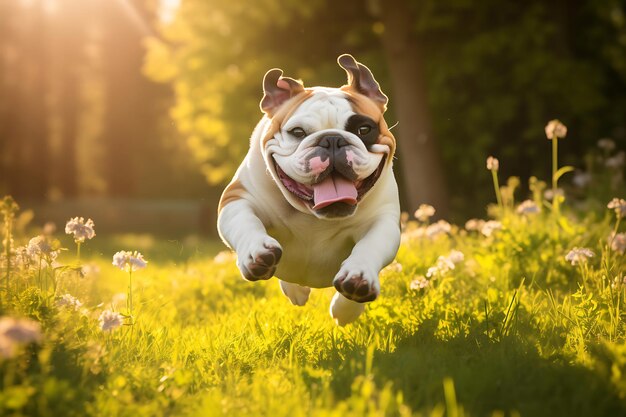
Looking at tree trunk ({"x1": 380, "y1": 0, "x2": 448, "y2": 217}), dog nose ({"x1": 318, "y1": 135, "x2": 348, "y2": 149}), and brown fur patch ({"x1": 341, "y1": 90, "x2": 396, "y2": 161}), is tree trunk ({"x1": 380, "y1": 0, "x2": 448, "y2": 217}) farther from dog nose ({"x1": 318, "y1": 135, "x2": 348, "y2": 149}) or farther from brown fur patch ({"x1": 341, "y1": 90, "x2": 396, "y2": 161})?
dog nose ({"x1": 318, "y1": 135, "x2": 348, "y2": 149})

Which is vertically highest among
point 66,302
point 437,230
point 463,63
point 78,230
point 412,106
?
point 463,63

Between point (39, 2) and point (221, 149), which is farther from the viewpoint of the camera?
point (39, 2)

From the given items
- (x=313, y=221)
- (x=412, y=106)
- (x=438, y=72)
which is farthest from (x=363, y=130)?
(x=438, y=72)

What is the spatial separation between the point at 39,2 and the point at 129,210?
27.0ft

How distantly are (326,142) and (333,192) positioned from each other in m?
0.25

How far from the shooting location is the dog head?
12.3 ft

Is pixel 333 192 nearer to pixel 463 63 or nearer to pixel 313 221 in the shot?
pixel 313 221

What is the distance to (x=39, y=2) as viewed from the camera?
1008 inches

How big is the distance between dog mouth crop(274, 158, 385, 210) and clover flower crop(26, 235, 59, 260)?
1.27 metres

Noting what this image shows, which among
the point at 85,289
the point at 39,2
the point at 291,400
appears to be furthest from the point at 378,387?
the point at 39,2

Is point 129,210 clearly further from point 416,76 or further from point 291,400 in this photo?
point 291,400

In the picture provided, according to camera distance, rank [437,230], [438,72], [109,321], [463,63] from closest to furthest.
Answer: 1. [109,321]
2. [437,230]
3. [463,63]
4. [438,72]

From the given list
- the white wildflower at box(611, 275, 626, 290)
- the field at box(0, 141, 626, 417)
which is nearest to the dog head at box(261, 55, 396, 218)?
the field at box(0, 141, 626, 417)

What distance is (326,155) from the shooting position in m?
3.71
